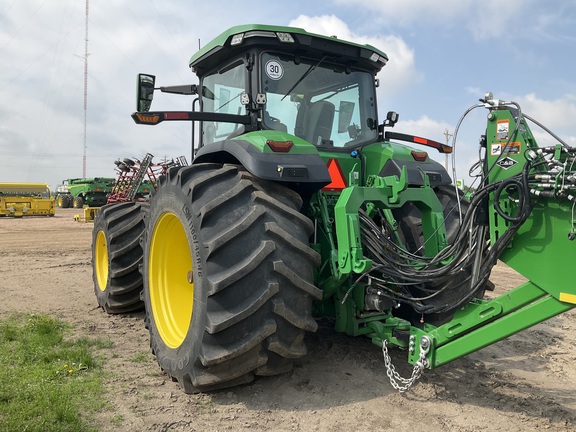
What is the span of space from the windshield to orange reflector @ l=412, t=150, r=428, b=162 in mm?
487

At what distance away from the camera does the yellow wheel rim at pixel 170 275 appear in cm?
409

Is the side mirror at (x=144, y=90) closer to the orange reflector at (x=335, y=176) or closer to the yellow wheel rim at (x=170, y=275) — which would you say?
the yellow wheel rim at (x=170, y=275)

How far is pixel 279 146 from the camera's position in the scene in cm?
337

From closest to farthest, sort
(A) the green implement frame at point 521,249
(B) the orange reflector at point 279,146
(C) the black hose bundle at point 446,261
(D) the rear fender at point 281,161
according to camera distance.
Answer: (A) the green implement frame at point 521,249, (C) the black hose bundle at point 446,261, (D) the rear fender at point 281,161, (B) the orange reflector at point 279,146

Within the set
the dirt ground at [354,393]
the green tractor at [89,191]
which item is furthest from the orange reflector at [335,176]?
the green tractor at [89,191]

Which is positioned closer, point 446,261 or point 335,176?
point 446,261

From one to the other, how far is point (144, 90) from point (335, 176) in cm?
185

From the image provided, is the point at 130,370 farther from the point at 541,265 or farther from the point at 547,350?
the point at 547,350

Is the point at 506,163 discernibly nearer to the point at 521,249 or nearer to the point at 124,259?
the point at 521,249

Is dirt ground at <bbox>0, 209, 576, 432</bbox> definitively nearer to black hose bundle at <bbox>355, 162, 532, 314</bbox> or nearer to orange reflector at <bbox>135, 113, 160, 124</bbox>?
black hose bundle at <bbox>355, 162, 532, 314</bbox>

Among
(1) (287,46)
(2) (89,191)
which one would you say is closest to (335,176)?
(1) (287,46)

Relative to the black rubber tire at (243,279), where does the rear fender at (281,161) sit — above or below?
above

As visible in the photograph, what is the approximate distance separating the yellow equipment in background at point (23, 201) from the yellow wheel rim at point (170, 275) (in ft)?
70.9

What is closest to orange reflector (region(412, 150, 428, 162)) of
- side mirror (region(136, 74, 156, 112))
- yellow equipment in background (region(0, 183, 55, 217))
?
side mirror (region(136, 74, 156, 112))
